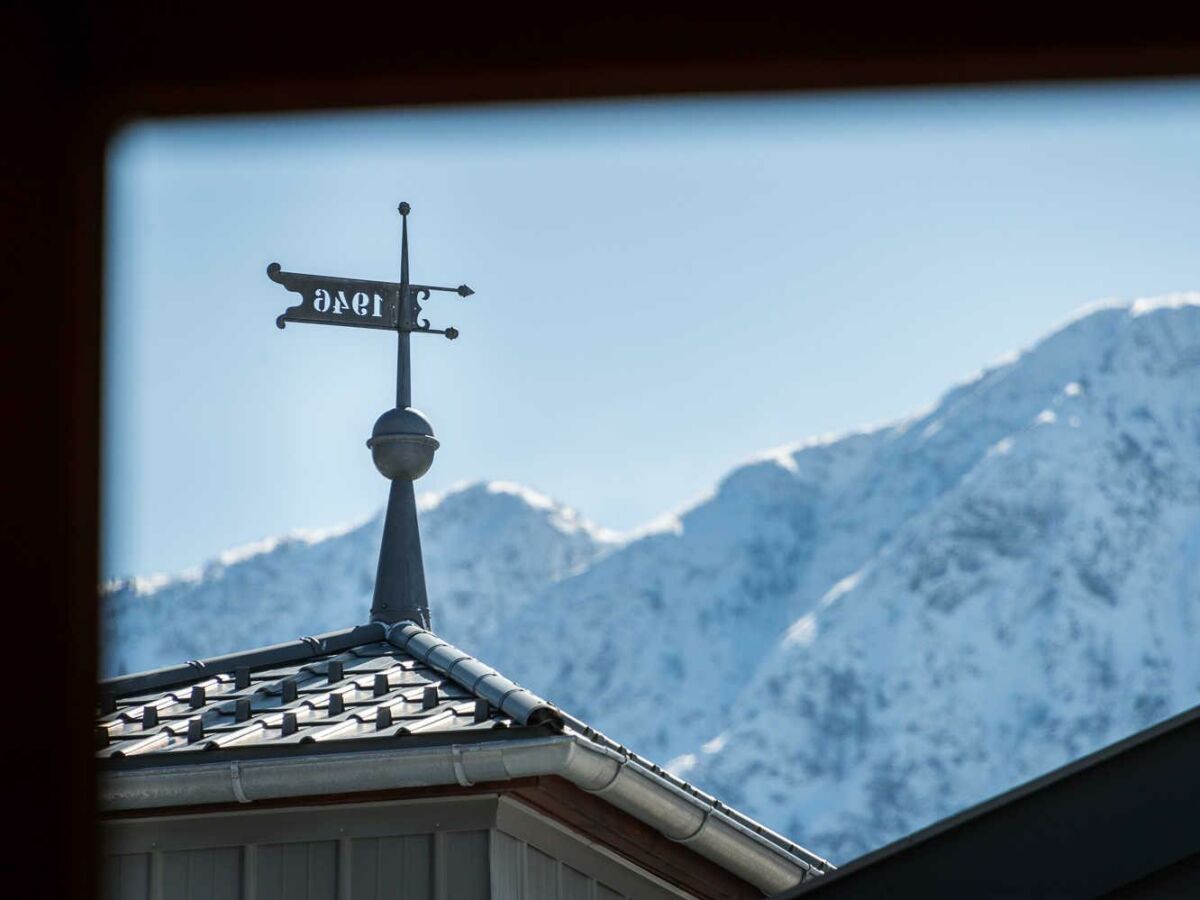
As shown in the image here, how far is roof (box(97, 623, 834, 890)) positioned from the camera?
428 cm

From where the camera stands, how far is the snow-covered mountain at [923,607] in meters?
149

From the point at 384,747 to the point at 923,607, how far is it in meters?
152

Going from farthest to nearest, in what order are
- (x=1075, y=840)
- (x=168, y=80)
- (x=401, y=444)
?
(x=401, y=444) < (x=1075, y=840) < (x=168, y=80)

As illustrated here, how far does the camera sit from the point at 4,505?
100cm

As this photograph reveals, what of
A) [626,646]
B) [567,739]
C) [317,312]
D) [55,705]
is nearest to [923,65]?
[55,705]

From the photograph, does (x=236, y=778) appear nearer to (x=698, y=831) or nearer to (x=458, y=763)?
(x=458, y=763)

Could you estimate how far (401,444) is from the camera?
705 centimetres

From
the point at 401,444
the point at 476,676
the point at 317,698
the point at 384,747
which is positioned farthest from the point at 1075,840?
the point at 401,444

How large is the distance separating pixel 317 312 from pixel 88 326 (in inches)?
233

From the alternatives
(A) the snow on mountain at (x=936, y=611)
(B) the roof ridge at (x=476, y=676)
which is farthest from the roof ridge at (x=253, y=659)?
(A) the snow on mountain at (x=936, y=611)

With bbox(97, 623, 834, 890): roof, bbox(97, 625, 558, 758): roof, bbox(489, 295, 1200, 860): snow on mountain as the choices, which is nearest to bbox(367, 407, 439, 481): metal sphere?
bbox(97, 625, 558, 758): roof

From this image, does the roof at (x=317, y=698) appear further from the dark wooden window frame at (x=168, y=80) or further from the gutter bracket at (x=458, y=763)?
the dark wooden window frame at (x=168, y=80)

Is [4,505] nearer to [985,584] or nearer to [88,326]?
[88,326]

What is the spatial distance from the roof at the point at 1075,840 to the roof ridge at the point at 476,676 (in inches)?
86.2
